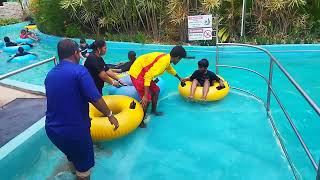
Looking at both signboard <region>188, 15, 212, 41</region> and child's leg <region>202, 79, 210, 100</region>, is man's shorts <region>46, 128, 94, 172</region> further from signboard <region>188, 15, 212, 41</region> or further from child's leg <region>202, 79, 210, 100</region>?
signboard <region>188, 15, 212, 41</region>

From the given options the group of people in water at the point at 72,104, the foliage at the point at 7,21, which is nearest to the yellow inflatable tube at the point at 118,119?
the group of people in water at the point at 72,104

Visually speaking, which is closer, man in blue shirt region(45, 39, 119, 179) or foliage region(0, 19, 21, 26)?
man in blue shirt region(45, 39, 119, 179)

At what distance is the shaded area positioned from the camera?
4.71m

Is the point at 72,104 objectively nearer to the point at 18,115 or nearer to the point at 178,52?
the point at 178,52

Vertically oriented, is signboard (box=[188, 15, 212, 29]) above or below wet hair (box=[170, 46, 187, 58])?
above

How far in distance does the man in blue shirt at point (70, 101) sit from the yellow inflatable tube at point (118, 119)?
4.08ft

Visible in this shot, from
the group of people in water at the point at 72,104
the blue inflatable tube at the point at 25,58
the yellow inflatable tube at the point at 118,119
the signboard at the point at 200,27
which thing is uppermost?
the signboard at the point at 200,27

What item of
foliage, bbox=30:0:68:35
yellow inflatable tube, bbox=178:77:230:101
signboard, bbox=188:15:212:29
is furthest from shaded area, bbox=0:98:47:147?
foliage, bbox=30:0:68:35

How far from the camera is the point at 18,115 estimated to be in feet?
17.2

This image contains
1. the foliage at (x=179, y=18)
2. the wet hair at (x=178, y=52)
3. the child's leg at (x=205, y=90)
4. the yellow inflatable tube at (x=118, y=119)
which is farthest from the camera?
the foliage at (x=179, y=18)

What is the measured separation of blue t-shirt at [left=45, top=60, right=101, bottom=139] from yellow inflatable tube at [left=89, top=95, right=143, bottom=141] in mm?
1318

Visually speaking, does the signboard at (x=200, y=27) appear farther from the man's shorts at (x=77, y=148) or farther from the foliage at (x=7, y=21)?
the foliage at (x=7, y=21)

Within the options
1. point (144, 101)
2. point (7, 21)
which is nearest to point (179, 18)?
point (144, 101)

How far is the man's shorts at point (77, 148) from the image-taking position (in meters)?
3.27
